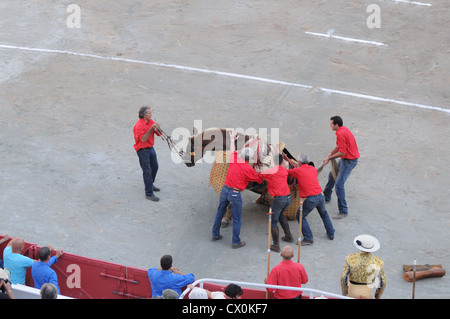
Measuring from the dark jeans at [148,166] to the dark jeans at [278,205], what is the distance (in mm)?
2639

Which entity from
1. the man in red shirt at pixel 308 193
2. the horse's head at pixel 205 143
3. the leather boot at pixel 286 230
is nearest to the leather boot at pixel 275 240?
the leather boot at pixel 286 230

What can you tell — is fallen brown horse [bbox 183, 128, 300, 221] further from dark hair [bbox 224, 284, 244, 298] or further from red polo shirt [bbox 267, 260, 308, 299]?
dark hair [bbox 224, 284, 244, 298]

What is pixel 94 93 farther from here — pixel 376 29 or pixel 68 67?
pixel 376 29

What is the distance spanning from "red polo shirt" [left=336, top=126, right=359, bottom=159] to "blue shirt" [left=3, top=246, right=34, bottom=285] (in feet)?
19.0

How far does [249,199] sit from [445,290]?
4.11m

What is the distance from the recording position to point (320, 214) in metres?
11.8

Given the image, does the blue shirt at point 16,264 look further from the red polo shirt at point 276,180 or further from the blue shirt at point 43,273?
the red polo shirt at point 276,180

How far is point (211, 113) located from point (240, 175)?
4.74 metres

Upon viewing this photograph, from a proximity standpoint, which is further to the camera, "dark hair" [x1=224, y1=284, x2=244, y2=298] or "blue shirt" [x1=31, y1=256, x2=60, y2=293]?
"blue shirt" [x1=31, y1=256, x2=60, y2=293]

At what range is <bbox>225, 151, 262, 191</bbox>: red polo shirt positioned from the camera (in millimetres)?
11336

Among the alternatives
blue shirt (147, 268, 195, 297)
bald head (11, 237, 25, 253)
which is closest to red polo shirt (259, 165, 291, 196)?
blue shirt (147, 268, 195, 297)

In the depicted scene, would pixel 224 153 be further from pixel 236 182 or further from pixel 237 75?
pixel 237 75

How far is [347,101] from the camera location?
16312mm

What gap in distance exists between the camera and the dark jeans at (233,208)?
11.4 metres
